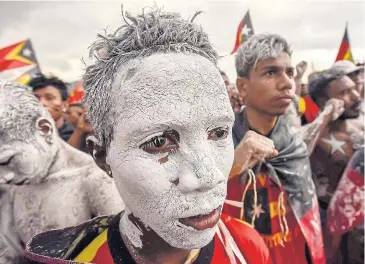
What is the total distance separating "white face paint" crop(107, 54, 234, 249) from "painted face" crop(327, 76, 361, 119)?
2.05 meters

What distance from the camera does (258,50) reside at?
202 centimetres

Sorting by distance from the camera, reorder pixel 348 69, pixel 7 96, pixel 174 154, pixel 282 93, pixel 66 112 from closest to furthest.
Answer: pixel 174 154 < pixel 7 96 < pixel 282 93 < pixel 348 69 < pixel 66 112

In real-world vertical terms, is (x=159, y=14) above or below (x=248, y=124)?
above

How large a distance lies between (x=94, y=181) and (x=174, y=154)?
1.80 feet

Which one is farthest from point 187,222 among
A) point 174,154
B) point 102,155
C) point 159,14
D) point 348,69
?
point 348,69

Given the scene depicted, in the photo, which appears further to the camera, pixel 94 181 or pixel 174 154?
pixel 94 181

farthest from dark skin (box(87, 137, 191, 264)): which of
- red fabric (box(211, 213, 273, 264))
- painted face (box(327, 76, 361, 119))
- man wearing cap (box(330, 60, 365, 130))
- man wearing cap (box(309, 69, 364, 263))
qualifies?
man wearing cap (box(330, 60, 365, 130))

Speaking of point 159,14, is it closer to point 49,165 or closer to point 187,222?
point 187,222

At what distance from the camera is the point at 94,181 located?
4.72 feet

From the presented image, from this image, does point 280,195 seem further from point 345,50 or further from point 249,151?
point 345,50

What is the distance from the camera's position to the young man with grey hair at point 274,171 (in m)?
1.95

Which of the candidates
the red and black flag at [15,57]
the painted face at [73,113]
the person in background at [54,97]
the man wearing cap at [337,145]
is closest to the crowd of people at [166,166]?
the man wearing cap at [337,145]

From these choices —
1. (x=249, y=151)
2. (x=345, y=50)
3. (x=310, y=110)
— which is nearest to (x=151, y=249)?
(x=249, y=151)

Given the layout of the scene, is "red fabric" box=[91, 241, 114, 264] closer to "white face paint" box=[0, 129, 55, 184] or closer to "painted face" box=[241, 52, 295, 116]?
"white face paint" box=[0, 129, 55, 184]
